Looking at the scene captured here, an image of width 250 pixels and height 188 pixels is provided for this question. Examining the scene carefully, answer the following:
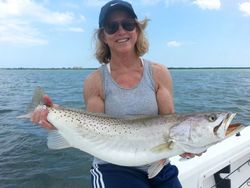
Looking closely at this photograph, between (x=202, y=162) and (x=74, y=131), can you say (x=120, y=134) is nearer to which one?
(x=74, y=131)

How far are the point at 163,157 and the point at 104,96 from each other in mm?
835

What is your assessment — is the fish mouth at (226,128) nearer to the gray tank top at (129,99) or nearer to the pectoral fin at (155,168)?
the pectoral fin at (155,168)

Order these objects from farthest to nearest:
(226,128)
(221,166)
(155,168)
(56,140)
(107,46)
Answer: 1. (221,166)
2. (107,46)
3. (56,140)
4. (155,168)
5. (226,128)

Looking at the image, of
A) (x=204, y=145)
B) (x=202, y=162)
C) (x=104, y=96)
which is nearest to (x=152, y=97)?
(x=104, y=96)

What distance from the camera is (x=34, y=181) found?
24.9ft

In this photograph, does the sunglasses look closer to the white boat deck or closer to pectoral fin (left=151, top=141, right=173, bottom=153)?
pectoral fin (left=151, top=141, right=173, bottom=153)

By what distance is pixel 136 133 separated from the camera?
3225 millimetres

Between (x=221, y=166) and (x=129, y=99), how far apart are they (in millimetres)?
1978

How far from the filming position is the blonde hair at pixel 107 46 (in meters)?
3.71

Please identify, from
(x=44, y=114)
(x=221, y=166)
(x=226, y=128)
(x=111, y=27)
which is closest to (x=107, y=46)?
(x=111, y=27)

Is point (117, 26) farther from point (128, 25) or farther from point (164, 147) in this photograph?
point (164, 147)

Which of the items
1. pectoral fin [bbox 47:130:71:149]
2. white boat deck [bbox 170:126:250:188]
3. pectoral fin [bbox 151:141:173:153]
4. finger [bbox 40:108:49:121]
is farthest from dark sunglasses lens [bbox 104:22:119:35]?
white boat deck [bbox 170:126:250:188]

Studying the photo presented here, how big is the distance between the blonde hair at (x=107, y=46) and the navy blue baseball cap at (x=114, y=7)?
0.47 feet

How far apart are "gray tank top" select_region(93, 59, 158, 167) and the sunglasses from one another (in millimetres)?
474
